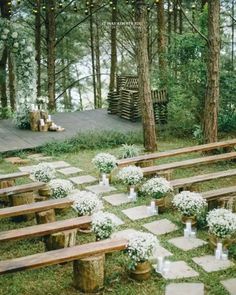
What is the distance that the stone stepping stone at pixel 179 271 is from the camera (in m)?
5.25

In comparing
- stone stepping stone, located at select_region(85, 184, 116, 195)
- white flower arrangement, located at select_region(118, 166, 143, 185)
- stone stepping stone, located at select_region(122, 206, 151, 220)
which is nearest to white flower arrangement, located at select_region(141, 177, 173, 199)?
stone stepping stone, located at select_region(122, 206, 151, 220)

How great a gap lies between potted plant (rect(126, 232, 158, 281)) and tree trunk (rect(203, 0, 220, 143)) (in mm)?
5588

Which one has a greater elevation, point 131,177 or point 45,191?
point 131,177

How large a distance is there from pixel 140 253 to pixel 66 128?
8.77 metres

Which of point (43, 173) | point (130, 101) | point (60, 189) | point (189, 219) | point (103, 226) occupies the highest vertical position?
point (130, 101)

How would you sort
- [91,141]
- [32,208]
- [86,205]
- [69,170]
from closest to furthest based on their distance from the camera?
[86,205] < [32,208] < [69,170] < [91,141]

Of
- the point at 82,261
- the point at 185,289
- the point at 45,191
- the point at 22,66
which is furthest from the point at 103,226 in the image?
the point at 22,66

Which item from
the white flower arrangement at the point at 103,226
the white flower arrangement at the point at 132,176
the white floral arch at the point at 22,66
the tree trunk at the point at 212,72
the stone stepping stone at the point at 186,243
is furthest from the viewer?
the white floral arch at the point at 22,66

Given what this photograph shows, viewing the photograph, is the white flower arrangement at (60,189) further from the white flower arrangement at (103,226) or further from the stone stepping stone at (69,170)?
the stone stepping stone at (69,170)

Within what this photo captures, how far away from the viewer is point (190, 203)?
20.7 feet

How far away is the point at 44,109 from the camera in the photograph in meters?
13.3

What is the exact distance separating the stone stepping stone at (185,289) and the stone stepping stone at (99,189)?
3378 millimetres

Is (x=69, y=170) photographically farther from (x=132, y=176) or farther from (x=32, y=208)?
(x=32, y=208)

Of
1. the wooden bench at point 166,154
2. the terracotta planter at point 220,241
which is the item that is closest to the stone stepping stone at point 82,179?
the wooden bench at point 166,154
